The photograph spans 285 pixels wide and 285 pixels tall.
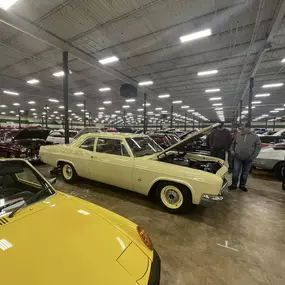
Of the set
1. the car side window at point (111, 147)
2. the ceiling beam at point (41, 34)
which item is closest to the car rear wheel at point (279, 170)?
the car side window at point (111, 147)

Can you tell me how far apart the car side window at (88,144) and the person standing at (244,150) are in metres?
3.59

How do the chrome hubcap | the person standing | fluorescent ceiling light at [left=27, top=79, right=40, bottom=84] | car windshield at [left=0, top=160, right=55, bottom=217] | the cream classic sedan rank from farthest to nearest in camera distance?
fluorescent ceiling light at [left=27, top=79, right=40, bottom=84] < the person standing < the chrome hubcap < the cream classic sedan < car windshield at [left=0, top=160, right=55, bottom=217]

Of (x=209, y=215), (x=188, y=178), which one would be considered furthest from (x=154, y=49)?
(x=209, y=215)

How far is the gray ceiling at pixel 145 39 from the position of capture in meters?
4.44

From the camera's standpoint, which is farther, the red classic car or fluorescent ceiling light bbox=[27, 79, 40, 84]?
fluorescent ceiling light bbox=[27, 79, 40, 84]

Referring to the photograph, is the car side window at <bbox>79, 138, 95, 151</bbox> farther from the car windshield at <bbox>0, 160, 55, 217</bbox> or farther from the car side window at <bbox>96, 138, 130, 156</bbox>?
the car windshield at <bbox>0, 160, 55, 217</bbox>

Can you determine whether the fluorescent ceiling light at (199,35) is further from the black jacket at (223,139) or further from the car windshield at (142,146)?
the car windshield at (142,146)

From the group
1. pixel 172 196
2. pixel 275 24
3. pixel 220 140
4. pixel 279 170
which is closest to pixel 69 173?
pixel 172 196

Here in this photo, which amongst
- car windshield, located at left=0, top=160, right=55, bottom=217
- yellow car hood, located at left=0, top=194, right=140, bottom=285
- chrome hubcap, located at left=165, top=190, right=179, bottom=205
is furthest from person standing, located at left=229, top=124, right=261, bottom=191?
car windshield, located at left=0, top=160, right=55, bottom=217

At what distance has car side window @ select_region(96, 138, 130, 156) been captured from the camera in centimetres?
362

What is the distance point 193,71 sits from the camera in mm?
8883

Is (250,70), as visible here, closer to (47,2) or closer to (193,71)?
(193,71)

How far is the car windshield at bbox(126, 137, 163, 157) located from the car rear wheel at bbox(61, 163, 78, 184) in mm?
1828

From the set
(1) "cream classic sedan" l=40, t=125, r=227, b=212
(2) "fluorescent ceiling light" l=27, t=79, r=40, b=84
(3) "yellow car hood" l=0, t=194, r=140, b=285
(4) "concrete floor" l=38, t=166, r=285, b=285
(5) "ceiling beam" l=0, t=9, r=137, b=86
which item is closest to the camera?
(3) "yellow car hood" l=0, t=194, r=140, b=285
